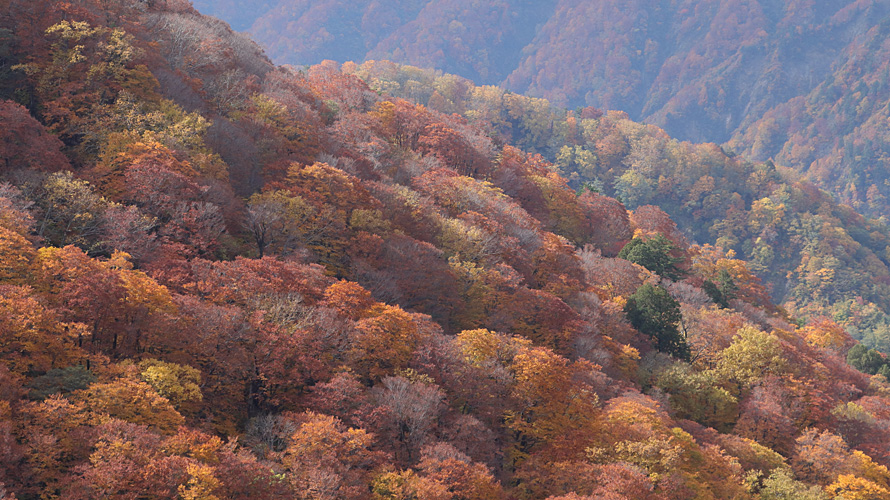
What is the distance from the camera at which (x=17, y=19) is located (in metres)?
72.9

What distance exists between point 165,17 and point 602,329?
69484 mm

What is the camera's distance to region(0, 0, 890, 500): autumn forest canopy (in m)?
41.1

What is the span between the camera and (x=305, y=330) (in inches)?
2078

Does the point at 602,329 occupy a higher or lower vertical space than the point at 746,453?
higher

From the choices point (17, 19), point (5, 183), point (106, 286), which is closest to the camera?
point (106, 286)

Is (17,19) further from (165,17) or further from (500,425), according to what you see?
(500,425)

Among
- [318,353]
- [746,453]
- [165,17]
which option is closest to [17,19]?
[165,17]

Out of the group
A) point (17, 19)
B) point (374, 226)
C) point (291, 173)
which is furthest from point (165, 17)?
point (374, 226)

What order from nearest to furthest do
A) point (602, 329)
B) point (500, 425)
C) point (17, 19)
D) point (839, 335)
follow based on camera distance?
1. point (500, 425)
2. point (17, 19)
3. point (602, 329)
4. point (839, 335)

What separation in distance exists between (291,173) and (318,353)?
30865 millimetres

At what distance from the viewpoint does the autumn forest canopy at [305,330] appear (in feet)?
135

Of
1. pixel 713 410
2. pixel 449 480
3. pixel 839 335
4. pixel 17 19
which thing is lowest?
pixel 449 480

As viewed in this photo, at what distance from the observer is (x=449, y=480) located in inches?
1800

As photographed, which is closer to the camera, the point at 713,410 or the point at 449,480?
the point at 449,480
